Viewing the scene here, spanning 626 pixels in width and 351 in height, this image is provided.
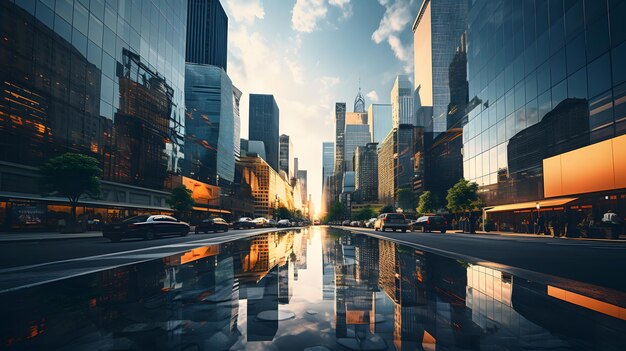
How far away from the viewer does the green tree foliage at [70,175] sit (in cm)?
2384

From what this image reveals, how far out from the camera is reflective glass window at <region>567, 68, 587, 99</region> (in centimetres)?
2519

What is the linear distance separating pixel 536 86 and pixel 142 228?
39.1 metres

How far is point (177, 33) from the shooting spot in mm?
54594

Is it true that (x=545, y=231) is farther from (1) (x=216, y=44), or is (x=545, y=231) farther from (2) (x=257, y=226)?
(1) (x=216, y=44)

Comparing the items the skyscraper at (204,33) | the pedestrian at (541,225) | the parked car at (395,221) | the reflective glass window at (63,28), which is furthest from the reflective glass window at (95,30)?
the skyscraper at (204,33)

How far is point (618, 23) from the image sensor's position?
21.7 m

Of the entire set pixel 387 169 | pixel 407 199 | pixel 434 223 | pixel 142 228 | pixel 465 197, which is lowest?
pixel 434 223

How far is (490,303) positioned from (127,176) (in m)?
47.9

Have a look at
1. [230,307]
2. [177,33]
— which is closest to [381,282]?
[230,307]

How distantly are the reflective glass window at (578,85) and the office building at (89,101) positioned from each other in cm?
5014

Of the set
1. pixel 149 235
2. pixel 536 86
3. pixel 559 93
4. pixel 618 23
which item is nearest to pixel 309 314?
pixel 149 235

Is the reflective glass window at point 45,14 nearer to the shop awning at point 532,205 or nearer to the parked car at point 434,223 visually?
the parked car at point 434,223

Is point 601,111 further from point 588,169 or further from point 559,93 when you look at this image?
point 559,93

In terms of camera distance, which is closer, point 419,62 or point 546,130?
point 546,130
